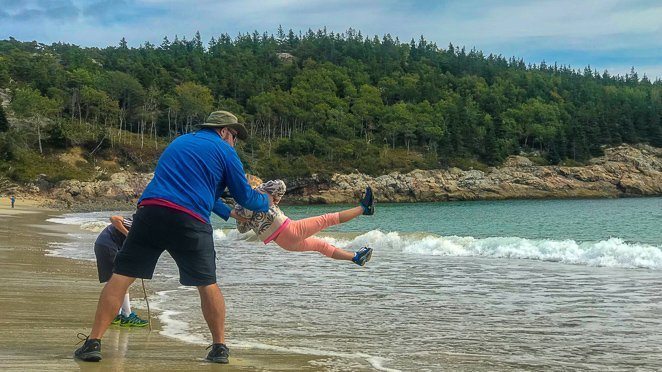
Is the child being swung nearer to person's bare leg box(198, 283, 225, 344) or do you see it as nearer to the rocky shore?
person's bare leg box(198, 283, 225, 344)

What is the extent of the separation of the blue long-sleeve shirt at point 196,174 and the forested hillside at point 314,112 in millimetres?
77921

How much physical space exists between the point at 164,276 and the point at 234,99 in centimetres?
12463

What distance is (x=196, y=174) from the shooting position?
4.70 meters

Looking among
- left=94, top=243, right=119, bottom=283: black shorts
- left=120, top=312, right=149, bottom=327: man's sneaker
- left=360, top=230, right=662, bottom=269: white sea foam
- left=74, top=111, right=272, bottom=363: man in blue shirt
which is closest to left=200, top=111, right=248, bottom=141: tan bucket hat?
left=74, top=111, right=272, bottom=363: man in blue shirt

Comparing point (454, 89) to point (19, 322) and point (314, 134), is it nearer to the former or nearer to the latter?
point (314, 134)

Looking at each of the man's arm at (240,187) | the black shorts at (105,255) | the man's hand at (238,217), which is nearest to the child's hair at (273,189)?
the man's hand at (238,217)

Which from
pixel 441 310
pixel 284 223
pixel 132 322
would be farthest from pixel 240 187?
pixel 441 310

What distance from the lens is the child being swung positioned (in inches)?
219

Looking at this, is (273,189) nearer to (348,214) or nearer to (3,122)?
(348,214)

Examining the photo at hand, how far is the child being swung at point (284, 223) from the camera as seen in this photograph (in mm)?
5551

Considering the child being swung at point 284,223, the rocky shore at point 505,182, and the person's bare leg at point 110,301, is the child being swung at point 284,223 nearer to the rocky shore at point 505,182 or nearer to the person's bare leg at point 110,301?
the person's bare leg at point 110,301

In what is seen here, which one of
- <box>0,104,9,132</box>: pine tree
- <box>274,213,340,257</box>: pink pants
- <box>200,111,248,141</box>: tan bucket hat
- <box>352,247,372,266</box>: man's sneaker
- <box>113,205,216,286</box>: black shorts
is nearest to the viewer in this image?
<box>113,205,216,286</box>: black shorts

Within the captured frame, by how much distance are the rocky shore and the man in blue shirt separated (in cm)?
8286

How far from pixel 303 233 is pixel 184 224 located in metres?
1.33
